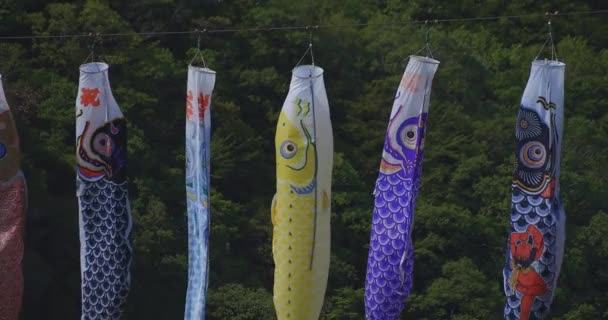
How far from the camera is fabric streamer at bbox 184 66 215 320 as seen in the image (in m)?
19.4

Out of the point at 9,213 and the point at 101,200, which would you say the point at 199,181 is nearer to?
the point at 101,200

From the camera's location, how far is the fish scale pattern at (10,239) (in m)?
19.6

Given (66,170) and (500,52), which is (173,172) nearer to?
(66,170)

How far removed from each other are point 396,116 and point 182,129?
1093 centimetres

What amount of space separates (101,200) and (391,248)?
3394 millimetres

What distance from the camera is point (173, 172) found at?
28156mm

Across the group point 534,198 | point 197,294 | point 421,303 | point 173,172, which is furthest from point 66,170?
point 534,198

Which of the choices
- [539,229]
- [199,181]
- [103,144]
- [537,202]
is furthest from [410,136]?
[103,144]

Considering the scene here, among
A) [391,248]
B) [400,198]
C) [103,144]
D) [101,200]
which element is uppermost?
[103,144]

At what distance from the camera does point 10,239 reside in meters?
19.6

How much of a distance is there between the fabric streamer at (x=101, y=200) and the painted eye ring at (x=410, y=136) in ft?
10.8

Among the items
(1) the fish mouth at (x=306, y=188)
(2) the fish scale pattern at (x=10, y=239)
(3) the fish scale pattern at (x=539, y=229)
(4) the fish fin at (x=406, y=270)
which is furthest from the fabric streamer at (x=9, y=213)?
(3) the fish scale pattern at (x=539, y=229)

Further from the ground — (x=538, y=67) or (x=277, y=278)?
(x=538, y=67)

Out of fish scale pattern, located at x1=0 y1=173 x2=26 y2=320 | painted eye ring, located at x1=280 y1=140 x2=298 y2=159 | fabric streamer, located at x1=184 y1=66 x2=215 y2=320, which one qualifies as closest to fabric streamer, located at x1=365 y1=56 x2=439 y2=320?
painted eye ring, located at x1=280 y1=140 x2=298 y2=159
